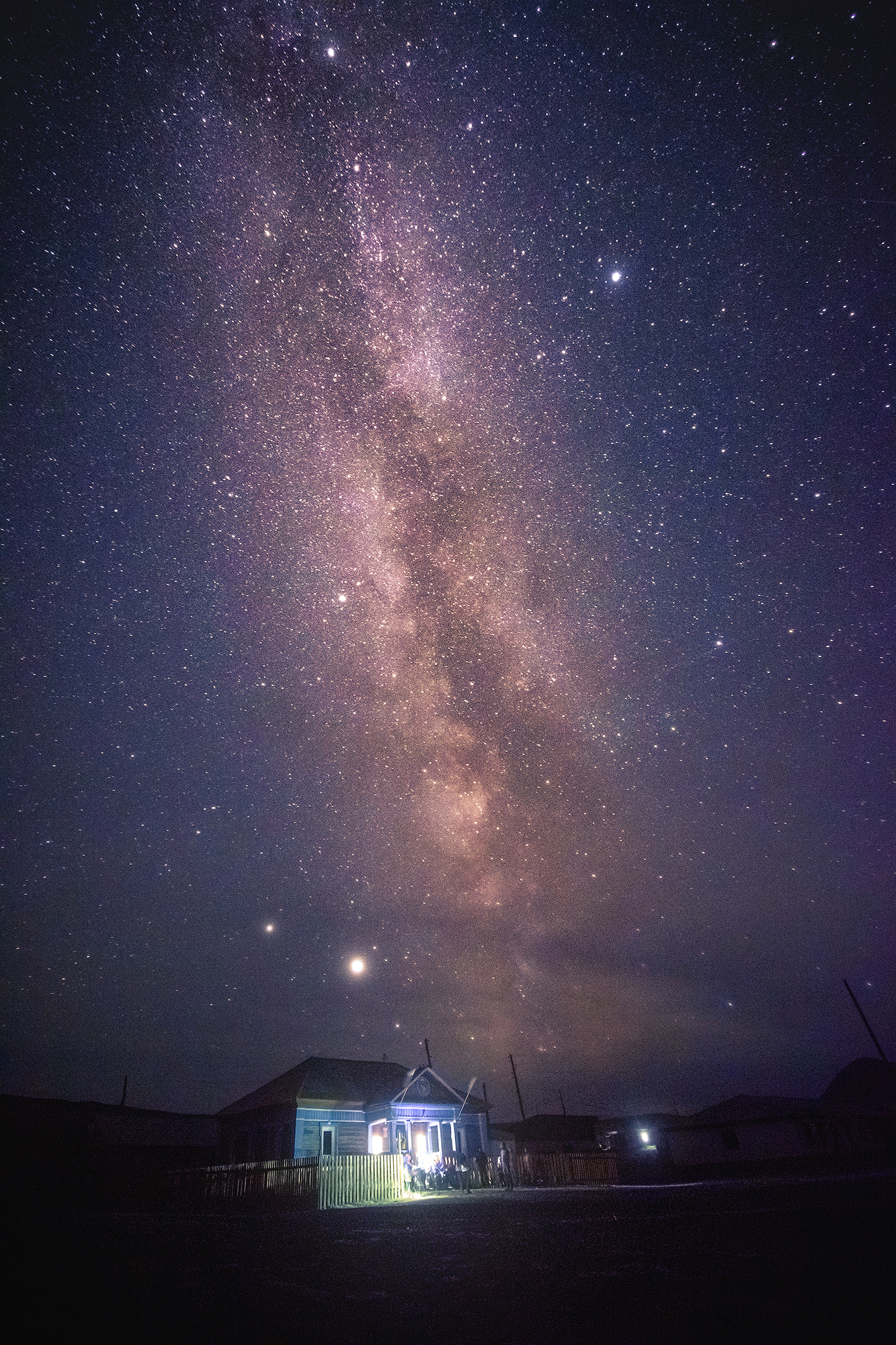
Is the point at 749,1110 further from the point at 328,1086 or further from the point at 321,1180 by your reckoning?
the point at 321,1180

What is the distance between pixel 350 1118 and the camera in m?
30.5

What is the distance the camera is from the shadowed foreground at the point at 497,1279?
10.3 feet

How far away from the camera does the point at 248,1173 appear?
57.8 feet

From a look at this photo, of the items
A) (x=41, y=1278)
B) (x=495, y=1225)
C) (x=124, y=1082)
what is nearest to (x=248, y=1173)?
(x=495, y=1225)

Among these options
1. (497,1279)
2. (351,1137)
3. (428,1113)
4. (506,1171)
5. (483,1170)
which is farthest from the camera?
(428,1113)

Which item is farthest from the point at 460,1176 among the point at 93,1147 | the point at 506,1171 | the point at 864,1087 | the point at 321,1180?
the point at 864,1087

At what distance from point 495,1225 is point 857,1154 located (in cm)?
4343

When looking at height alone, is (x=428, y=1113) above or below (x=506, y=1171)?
above

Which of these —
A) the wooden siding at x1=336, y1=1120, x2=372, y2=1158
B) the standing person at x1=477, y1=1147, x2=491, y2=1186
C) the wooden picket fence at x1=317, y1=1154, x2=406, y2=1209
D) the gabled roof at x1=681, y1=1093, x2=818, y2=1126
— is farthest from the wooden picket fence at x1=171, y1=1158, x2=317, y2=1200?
the gabled roof at x1=681, y1=1093, x2=818, y2=1126

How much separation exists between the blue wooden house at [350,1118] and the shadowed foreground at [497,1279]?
24376 mm

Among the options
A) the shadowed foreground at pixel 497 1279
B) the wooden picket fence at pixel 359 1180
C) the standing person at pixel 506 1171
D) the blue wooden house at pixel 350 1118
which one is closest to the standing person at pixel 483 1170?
the standing person at pixel 506 1171

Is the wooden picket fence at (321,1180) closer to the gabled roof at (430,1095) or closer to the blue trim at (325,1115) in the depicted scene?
the blue trim at (325,1115)

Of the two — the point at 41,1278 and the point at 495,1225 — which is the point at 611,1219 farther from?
the point at 41,1278

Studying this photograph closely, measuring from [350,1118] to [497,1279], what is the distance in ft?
106
